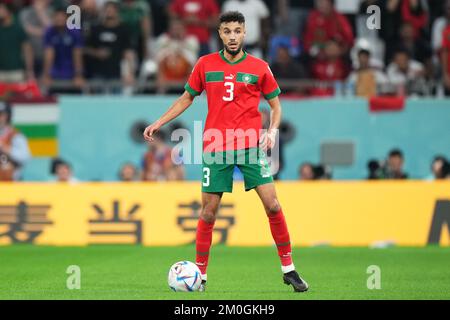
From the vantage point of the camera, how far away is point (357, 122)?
20.9 metres

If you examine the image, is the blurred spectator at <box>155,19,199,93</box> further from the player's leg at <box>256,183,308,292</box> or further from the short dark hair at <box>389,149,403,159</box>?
the player's leg at <box>256,183,308,292</box>

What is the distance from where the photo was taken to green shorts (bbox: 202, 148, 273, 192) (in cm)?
1115

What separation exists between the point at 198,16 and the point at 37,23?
9.69 feet

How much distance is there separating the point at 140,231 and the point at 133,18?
4.78 m

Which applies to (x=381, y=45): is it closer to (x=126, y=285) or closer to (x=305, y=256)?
(x=305, y=256)

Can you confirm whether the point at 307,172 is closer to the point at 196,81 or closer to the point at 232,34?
the point at 196,81

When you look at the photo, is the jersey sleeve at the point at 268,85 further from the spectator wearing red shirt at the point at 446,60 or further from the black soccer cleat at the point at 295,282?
the spectator wearing red shirt at the point at 446,60

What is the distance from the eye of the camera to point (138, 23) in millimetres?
21344

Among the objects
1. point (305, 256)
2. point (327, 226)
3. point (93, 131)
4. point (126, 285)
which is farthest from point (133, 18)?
point (126, 285)

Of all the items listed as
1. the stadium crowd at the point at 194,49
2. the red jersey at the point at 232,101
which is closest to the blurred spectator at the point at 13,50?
the stadium crowd at the point at 194,49

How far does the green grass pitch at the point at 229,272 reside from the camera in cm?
1105

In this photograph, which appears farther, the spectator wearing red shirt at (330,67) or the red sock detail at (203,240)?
the spectator wearing red shirt at (330,67)

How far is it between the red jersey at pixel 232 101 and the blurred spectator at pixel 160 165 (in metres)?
8.39

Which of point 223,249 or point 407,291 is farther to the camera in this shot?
point 223,249
